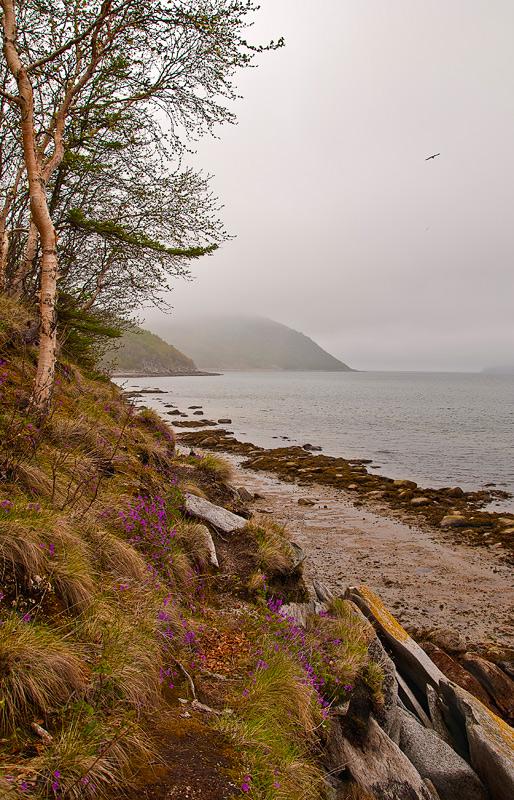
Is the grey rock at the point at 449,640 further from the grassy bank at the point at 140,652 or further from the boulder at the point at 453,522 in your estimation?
the boulder at the point at 453,522

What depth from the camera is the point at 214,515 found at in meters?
7.48

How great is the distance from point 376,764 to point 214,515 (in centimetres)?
428

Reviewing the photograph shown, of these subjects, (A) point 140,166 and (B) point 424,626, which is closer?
(B) point 424,626

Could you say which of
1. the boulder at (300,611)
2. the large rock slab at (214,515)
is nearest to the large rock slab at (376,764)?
the boulder at (300,611)

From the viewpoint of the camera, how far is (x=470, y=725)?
15.5 feet

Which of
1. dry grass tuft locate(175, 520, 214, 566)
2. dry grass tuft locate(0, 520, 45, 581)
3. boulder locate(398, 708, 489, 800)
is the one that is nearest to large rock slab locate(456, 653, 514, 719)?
boulder locate(398, 708, 489, 800)

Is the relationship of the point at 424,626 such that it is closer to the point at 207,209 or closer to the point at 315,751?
the point at 315,751

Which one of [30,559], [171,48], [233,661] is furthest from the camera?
[171,48]

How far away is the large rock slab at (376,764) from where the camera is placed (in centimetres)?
371

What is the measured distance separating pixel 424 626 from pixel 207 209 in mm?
11332

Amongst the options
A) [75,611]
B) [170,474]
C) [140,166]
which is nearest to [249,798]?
[75,611]

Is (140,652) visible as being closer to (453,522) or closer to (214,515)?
(214,515)

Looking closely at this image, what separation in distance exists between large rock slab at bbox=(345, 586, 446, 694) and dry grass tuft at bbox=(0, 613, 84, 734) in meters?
4.73

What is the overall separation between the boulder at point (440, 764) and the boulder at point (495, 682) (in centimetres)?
202
